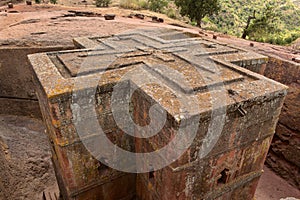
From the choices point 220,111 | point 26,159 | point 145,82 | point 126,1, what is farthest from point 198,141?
point 126,1

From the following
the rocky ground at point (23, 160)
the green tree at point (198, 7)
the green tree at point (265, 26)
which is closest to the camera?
the rocky ground at point (23, 160)

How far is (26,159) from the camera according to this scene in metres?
7.20

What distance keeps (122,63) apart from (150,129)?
1518mm

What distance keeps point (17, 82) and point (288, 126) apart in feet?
29.1

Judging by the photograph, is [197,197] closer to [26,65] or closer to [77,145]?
[77,145]

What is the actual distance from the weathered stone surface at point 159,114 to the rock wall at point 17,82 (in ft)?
9.16

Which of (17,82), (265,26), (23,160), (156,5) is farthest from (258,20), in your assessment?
(23,160)

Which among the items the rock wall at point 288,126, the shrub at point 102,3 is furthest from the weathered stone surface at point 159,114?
the shrub at point 102,3

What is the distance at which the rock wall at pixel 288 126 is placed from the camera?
24.1ft

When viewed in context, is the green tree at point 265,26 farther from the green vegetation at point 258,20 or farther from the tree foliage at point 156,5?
the tree foliage at point 156,5

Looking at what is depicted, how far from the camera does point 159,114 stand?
3.44 metres

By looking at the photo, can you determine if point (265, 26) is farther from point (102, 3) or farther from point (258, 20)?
point (102, 3)

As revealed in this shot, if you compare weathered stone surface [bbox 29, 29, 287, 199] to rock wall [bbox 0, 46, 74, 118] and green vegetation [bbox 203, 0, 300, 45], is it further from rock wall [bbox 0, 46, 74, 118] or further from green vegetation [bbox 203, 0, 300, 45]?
green vegetation [bbox 203, 0, 300, 45]

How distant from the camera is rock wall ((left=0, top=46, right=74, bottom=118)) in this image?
23.3 ft
